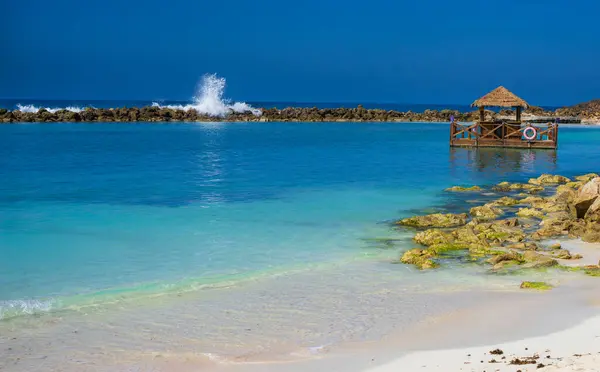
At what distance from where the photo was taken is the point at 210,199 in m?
18.6

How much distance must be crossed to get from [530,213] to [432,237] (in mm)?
4038

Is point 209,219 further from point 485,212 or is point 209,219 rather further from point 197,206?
point 485,212

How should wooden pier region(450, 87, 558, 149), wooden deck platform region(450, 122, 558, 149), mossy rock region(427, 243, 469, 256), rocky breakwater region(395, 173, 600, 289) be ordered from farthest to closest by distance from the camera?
wooden deck platform region(450, 122, 558, 149), wooden pier region(450, 87, 558, 149), mossy rock region(427, 243, 469, 256), rocky breakwater region(395, 173, 600, 289)

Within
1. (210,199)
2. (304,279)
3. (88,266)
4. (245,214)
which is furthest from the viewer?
(210,199)

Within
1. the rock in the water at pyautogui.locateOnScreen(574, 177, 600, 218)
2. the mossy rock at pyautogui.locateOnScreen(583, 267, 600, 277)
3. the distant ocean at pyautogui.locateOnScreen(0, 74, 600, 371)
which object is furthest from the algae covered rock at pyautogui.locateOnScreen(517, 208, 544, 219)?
the mossy rock at pyautogui.locateOnScreen(583, 267, 600, 277)

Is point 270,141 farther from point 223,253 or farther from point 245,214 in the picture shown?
point 223,253

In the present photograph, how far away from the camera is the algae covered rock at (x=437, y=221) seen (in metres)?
14.3

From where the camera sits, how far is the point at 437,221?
14.4 m

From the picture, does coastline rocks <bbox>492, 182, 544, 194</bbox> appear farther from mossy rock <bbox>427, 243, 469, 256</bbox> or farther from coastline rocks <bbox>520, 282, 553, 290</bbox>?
coastline rocks <bbox>520, 282, 553, 290</bbox>

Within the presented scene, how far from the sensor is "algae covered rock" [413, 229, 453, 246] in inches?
492

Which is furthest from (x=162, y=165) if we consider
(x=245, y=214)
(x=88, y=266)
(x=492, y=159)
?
(x=88, y=266)

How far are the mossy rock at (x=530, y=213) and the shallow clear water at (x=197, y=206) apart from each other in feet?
9.05

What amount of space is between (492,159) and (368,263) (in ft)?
67.5

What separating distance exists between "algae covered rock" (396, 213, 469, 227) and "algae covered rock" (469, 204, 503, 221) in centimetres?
51
